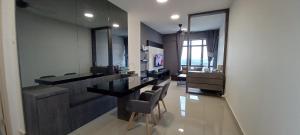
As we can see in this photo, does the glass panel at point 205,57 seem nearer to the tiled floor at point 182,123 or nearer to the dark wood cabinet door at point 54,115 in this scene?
the tiled floor at point 182,123

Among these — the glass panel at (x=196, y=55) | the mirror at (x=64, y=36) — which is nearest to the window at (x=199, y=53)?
the glass panel at (x=196, y=55)

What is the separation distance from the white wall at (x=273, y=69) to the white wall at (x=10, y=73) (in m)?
3.17

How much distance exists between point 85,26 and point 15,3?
1231 millimetres

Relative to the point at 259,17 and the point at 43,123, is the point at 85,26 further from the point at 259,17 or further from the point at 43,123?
the point at 259,17

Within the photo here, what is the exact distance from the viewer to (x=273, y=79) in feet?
4.52

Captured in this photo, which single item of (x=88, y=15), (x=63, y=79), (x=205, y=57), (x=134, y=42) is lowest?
(x=63, y=79)


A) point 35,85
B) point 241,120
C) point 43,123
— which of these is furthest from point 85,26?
point 241,120

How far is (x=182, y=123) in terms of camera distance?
8.36ft

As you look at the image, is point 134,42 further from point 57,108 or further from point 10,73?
point 10,73

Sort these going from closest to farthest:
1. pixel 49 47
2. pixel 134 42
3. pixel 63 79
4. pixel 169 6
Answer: pixel 49 47, pixel 63 79, pixel 169 6, pixel 134 42

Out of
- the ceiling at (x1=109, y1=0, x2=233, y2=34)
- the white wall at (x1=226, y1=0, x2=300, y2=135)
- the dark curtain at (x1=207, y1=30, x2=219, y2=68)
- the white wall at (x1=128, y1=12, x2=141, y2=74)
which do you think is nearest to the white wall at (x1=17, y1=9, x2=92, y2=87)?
the ceiling at (x1=109, y1=0, x2=233, y2=34)

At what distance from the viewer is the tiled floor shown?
2254 mm

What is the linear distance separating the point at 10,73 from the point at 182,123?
286 cm

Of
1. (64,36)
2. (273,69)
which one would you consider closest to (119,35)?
(64,36)
